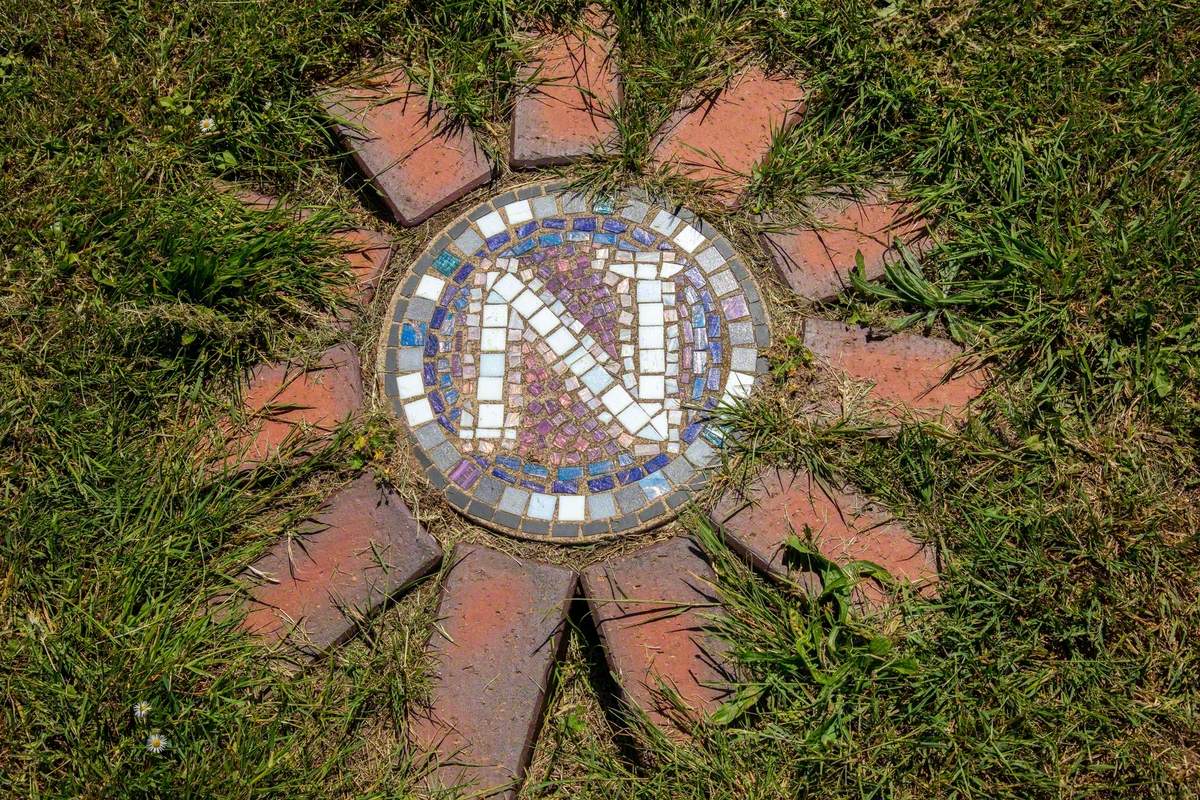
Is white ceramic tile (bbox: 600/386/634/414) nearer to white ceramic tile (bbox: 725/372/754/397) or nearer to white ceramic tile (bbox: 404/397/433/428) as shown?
white ceramic tile (bbox: 725/372/754/397)

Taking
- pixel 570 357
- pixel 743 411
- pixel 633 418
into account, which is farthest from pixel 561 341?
pixel 743 411

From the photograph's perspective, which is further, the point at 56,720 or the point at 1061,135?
the point at 1061,135

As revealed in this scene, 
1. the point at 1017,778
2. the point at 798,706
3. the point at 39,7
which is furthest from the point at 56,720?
the point at 1017,778

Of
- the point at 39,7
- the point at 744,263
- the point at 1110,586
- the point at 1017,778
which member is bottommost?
the point at 1017,778

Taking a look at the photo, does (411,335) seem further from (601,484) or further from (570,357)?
(601,484)

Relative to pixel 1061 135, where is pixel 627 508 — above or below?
below

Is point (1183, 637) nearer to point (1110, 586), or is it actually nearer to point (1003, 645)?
point (1110, 586)

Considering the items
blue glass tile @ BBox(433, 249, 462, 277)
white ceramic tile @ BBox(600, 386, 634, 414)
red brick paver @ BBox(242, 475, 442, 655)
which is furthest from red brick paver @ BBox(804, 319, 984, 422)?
red brick paver @ BBox(242, 475, 442, 655)

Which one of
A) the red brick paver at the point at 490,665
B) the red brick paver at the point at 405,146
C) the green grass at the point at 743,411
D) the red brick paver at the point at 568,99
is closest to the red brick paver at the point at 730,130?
the green grass at the point at 743,411
